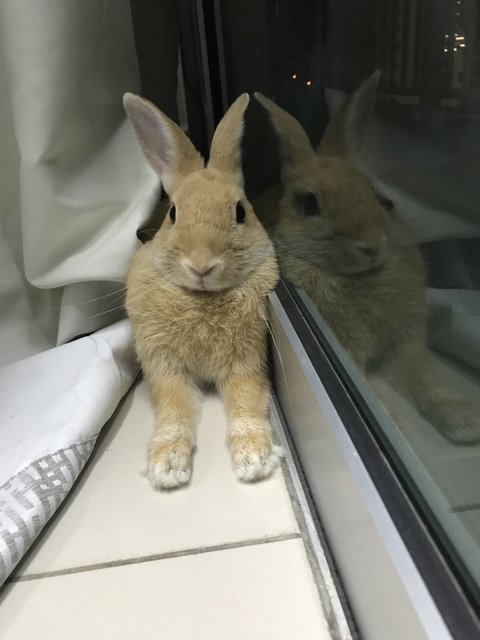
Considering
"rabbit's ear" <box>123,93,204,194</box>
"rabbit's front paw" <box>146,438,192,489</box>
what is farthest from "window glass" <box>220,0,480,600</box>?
"rabbit's front paw" <box>146,438,192,489</box>

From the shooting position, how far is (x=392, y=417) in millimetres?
585

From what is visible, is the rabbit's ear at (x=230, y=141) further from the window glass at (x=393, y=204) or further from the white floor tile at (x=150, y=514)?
the white floor tile at (x=150, y=514)

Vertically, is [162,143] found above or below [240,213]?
above

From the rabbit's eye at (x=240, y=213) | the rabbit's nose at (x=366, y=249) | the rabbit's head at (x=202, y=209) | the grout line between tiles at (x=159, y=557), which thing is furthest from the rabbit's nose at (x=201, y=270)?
the grout line between tiles at (x=159, y=557)

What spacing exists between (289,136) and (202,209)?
0.73 feet

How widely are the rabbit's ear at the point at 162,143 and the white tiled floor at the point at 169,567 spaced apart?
1.74 feet

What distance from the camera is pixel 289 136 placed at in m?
0.99

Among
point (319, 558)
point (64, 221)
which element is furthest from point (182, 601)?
point (64, 221)

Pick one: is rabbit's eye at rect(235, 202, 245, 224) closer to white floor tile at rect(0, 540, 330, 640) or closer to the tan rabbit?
the tan rabbit

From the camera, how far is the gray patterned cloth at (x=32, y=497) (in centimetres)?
65

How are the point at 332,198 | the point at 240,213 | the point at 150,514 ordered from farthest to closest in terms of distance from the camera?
the point at 240,213 < the point at 332,198 < the point at 150,514

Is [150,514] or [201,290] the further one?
[201,290]

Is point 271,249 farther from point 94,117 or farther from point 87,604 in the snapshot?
point 87,604

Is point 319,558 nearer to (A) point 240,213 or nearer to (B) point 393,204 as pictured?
(B) point 393,204
